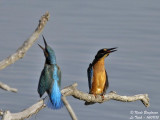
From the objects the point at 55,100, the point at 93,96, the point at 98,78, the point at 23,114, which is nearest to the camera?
the point at 23,114

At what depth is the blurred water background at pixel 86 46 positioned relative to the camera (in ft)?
31.9

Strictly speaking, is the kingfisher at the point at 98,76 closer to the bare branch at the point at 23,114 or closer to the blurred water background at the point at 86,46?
the blurred water background at the point at 86,46

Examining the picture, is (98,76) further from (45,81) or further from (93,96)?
(45,81)

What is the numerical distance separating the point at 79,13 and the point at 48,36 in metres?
1.23

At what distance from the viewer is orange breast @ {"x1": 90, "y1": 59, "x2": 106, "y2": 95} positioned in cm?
820

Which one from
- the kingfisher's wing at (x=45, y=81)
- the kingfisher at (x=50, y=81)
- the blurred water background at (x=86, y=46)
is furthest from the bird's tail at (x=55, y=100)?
the blurred water background at (x=86, y=46)

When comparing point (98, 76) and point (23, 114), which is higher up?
point (98, 76)

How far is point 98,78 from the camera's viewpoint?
8.28m

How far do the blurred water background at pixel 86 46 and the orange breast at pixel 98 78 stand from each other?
1.17 m

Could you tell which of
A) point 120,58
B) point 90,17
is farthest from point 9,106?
point 90,17

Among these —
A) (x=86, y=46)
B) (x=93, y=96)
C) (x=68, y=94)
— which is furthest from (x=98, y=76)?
(x=86, y=46)

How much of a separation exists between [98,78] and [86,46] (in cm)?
266

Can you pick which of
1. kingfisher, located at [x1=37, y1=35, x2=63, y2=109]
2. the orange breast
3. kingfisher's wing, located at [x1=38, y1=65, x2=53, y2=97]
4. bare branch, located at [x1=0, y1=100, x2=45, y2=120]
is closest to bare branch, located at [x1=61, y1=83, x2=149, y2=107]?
kingfisher, located at [x1=37, y1=35, x2=63, y2=109]

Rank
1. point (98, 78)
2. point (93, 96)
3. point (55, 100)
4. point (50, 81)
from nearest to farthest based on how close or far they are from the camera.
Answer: point (55, 100)
point (50, 81)
point (93, 96)
point (98, 78)
